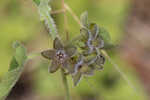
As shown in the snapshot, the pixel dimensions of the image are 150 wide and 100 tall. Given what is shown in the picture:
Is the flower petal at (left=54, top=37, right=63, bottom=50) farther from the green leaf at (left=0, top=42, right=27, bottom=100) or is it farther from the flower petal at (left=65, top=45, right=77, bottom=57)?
the green leaf at (left=0, top=42, right=27, bottom=100)

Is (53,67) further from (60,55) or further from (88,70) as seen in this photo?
(88,70)

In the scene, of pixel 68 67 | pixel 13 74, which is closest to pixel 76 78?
pixel 68 67

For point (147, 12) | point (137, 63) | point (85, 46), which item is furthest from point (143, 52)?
point (85, 46)

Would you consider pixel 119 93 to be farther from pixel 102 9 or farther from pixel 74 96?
pixel 102 9

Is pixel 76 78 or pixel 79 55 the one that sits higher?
pixel 79 55

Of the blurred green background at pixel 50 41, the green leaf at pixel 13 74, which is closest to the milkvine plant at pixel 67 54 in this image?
the green leaf at pixel 13 74

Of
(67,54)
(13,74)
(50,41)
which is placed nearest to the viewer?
(13,74)
